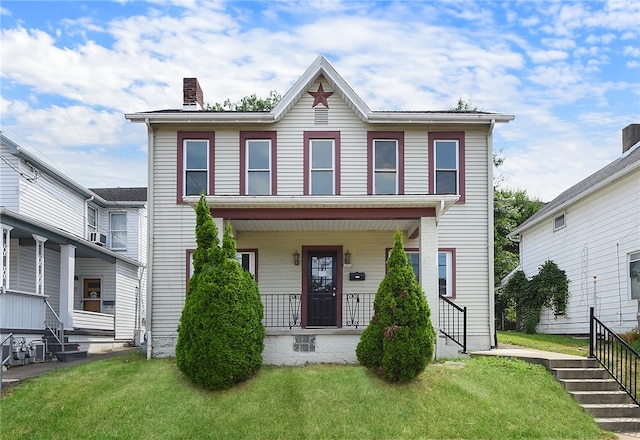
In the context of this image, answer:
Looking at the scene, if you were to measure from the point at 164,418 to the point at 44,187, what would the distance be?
1297 cm

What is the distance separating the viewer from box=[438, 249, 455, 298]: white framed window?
17.0 m

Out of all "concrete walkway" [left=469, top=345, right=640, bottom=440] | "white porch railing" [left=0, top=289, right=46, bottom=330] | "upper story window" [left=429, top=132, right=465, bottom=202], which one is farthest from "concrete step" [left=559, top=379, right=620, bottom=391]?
"white porch railing" [left=0, top=289, right=46, bottom=330]

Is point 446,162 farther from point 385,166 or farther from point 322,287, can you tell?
point 322,287

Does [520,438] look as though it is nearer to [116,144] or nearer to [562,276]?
[562,276]

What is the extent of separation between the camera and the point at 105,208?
27.1 metres

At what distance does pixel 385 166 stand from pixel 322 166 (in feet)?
5.37

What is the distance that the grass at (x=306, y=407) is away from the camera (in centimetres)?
1088

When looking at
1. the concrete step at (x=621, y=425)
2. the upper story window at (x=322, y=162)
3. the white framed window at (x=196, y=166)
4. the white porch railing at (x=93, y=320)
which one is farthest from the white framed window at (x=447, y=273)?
the white porch railing at (x=93, y=320)

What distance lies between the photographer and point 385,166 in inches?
687

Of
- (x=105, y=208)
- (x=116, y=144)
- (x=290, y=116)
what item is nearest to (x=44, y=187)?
(x=116, y=144)

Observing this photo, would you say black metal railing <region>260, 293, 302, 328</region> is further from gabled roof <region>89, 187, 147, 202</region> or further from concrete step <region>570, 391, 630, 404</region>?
gabled roof <region>89, 187, 147, 202</region>

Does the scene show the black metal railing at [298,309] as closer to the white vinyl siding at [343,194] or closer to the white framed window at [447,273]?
the white vinyl siding at [343,194]

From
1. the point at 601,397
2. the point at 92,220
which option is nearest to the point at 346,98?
the point at 601,397

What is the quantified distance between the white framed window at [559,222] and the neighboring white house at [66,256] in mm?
15080
